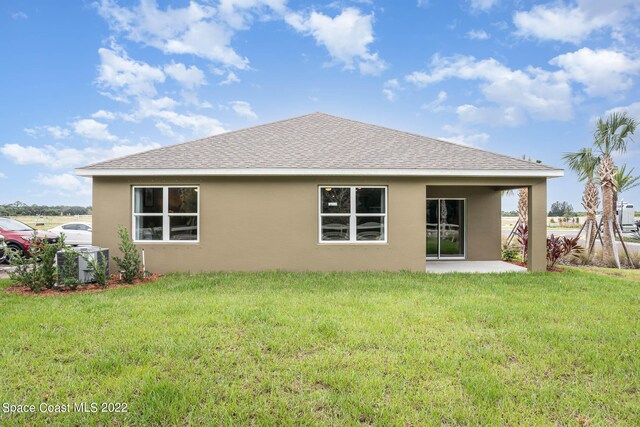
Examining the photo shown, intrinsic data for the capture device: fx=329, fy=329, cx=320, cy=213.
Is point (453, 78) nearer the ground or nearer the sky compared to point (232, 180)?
nearer the sky

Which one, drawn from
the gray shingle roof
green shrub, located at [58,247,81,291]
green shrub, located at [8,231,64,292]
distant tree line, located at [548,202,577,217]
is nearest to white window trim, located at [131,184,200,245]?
the gray shingle roof

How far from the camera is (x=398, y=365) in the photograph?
374 centimetres

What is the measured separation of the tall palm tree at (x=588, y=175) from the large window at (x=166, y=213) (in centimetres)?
1609

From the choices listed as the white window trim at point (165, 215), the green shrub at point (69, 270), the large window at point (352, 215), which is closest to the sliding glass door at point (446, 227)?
the large window at point (352, 215)

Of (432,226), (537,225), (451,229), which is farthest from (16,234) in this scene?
(537,225)

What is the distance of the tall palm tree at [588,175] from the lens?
1446 centimetres

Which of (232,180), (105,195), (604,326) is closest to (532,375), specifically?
(604,326)

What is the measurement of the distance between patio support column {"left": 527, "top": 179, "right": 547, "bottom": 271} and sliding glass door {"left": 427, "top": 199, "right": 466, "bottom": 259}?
2579 millimetres

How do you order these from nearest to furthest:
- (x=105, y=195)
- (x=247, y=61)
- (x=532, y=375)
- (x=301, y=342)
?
(x=532, y=375) → (x=301, y=342) → (x=105, y=195) → (x=247, y=61)

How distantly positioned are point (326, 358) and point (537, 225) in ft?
29.2

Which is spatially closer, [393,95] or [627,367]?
[627,367]

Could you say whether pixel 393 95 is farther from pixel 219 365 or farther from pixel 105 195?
pixel 219 365

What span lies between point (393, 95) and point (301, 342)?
18.8 meters

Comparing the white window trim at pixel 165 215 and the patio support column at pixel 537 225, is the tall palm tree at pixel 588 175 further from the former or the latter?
the white window trim at pixel 165 215
